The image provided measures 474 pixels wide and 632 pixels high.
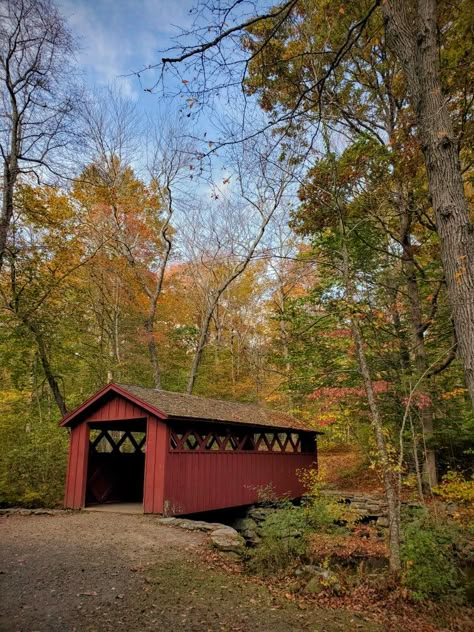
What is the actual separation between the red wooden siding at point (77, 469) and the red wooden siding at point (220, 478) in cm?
260

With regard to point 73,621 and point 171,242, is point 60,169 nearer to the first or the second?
point 171,242

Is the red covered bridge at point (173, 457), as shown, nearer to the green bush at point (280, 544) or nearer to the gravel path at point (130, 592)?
the gravel path at point (130, 592)

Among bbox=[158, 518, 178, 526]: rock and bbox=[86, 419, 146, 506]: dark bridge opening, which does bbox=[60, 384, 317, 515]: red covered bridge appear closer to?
bbox=[86, 419, 146, 506]: dark bridge opening

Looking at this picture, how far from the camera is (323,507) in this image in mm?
9164

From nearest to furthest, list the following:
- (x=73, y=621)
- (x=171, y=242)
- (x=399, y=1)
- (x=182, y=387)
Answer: (x=73, y=621), (x=399, y=1), (x=171, y=242), (x=182, y=387)

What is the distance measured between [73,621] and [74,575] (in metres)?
1.33

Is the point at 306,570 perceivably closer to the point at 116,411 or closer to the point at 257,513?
the point at 257,513

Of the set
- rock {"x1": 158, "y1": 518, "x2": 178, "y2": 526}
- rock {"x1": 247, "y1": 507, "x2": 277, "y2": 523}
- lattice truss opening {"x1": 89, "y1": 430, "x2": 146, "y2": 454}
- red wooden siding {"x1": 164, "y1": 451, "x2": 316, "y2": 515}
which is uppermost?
lattice truss opening {"x1": 89, "y1": 430, "x2": 146, "y2": 454}

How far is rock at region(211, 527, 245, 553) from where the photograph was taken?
20.1ft

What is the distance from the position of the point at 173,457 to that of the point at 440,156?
7.63 m

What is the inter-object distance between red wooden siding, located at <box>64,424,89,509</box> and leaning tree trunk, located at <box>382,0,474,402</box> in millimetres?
9173

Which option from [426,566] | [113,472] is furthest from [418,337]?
[113,472]

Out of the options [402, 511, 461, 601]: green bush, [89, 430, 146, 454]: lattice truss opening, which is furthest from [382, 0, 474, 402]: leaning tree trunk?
[89, 430, 146, 454]: lattice truss opening

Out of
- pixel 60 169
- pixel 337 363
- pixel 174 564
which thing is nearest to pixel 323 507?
pixel 337 363
